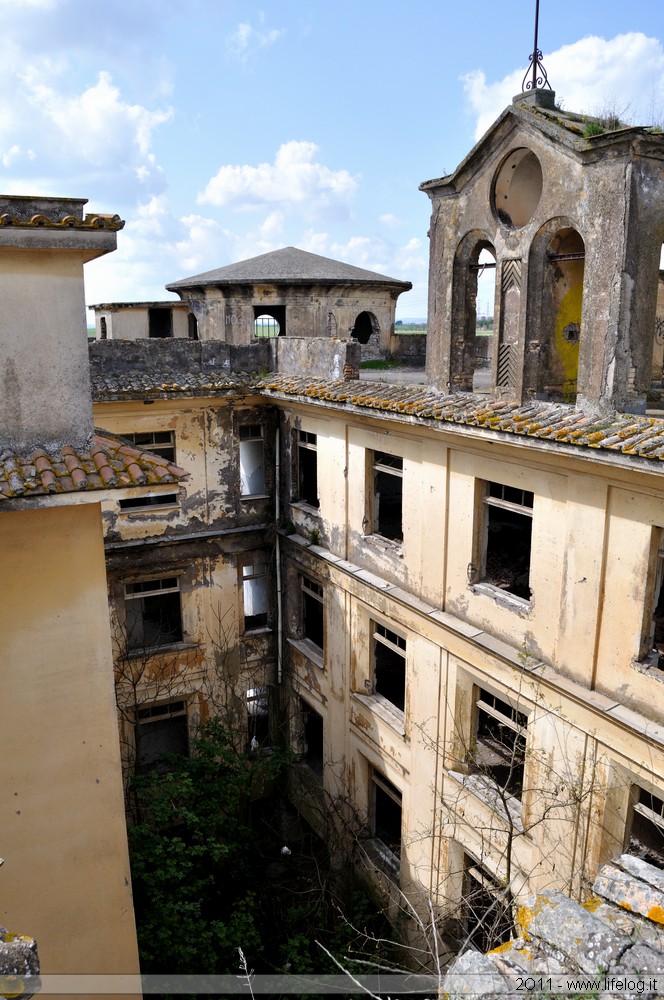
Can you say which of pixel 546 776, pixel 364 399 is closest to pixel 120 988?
pixel 546 776

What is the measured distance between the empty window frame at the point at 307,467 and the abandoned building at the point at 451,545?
0.09 m

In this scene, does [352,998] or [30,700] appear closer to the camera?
[30,700]

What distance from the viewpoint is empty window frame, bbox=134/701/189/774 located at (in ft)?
57.1

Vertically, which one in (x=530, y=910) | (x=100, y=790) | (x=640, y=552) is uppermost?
(x=640, y=552)

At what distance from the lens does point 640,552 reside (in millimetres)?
8805

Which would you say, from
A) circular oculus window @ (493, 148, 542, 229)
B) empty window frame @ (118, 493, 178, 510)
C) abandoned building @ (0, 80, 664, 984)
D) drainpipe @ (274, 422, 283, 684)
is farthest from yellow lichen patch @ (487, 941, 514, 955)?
drainpipe @ (274, 422, 283, 684)

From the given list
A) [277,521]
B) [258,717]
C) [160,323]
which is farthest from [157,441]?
[160,323]

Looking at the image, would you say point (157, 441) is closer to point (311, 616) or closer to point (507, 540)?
point (311, 616)

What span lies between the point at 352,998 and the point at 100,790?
23.9ft

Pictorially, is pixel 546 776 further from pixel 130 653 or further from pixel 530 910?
pixel 130 653

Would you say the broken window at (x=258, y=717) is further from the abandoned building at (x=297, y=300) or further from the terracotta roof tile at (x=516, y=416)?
the abandoned building at (x=297, y=300)

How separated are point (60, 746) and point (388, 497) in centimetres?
1396

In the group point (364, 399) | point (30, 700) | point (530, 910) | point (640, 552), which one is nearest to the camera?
A: point (530, 910)

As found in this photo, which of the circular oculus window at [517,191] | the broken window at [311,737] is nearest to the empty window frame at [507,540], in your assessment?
the circular oculus window at [517,191]
